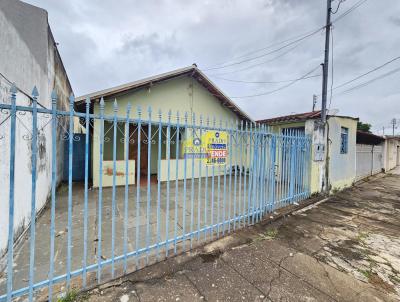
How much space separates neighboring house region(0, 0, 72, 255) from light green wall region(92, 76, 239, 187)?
2.08 metres

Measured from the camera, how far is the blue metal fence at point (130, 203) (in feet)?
6.61

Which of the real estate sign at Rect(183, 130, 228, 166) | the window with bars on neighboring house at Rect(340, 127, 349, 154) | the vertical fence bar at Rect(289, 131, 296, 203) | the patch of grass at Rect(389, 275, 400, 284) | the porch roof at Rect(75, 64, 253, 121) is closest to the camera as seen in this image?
the patch of grass at Rect(389, 275, 400, 284)

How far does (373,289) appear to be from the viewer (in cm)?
242

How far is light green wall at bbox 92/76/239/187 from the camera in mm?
7371

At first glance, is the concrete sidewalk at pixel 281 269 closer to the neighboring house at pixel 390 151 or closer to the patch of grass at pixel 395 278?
the patch of grass at pixel 395 278

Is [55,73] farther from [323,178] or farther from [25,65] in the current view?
[323,178]

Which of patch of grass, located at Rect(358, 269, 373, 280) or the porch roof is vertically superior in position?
the porch roof

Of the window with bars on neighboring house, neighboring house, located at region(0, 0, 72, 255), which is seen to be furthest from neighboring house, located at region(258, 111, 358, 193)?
neighboring house, located at region(0, 0, 72, 255)

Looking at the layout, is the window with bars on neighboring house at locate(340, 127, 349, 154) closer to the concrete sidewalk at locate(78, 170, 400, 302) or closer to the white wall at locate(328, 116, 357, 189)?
the white wall at locate(328, 116, 357, 189)

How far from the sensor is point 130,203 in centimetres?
550

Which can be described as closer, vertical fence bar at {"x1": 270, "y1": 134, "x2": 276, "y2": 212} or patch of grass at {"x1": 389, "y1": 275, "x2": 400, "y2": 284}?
patch of grass at {"x1": 389, "y1": 275, "x2": 400, "y2": 284}

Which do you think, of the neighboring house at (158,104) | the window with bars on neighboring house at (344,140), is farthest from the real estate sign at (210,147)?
the window with bars on neighboring house at (344,140)

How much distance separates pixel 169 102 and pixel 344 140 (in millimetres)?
7371

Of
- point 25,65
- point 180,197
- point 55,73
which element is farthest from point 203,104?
point 25,65
